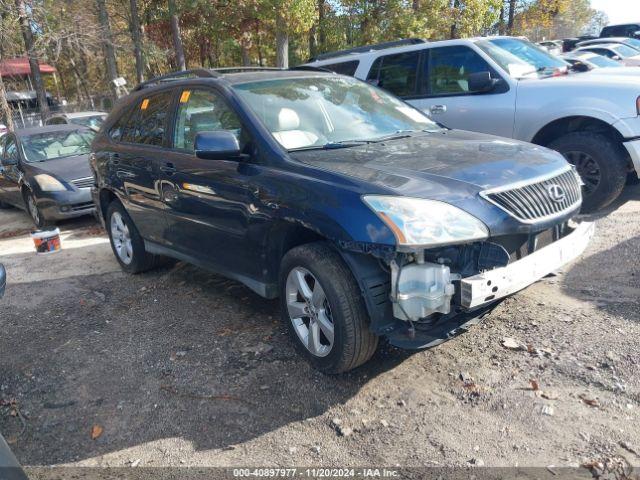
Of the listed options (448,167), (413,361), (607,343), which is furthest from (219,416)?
(607,343)

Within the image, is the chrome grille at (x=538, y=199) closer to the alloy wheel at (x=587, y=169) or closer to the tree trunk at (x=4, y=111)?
the alloy wheel at (x=587, y=169)

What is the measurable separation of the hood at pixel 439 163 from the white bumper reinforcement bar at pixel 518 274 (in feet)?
1.42

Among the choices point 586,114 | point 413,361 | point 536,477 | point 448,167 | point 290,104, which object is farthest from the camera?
point 586,114

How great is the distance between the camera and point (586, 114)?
18.8 ft

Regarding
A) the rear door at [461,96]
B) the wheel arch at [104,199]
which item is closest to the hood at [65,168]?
the wheel arch at [104,199]

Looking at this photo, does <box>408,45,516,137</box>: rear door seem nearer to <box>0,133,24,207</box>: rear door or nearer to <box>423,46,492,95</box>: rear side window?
<box>423,46,492,95</box>: rear side window

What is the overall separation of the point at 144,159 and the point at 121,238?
1.29m

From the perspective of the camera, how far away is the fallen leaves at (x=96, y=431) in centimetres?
305

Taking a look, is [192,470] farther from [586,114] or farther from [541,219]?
[586,114]

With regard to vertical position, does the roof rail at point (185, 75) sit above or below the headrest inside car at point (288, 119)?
above

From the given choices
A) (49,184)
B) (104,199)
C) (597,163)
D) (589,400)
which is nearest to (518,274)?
(589,400)

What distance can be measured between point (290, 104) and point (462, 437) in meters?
2.49

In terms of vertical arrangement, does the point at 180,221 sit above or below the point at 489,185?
below

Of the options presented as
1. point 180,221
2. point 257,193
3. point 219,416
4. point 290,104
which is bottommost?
point 219,416
